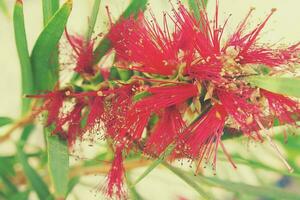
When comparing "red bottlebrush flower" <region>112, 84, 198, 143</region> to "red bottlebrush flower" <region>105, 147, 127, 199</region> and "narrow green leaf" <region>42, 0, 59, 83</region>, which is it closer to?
"red bottlebrush flower" <region>105, 147, 127, 199</region>

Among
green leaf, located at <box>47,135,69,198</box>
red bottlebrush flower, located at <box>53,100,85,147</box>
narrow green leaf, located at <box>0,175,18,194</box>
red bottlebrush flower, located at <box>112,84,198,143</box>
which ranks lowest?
narrow green leaf, located at <box>0,175,18,194</box>

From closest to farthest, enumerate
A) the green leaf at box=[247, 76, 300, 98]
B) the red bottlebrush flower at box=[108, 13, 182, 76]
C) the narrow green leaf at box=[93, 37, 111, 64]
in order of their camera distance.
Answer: the green leaf at box=[247, 76, 300, 98], the red bottlebrush flower at box=[108, 13, 182, 76], the narrow green leaf at box=[93, 37, 111, 64]

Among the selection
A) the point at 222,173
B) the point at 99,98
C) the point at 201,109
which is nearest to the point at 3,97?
the point at 222,173

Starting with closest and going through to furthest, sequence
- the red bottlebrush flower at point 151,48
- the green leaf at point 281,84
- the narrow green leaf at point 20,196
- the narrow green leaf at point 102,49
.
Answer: the green leaf at point 281,84 → the red bottlebrush flower at point 151,48 → the narrow green leaf at point 102,49 → the narrow green leaf at point 20,196

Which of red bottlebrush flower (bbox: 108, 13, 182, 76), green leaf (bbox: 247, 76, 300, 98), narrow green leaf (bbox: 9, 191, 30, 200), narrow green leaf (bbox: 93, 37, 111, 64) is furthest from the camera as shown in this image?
narrow green leaf (bbox: 9, 191, 30, 200)

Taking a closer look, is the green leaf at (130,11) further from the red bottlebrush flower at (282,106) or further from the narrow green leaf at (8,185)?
the narrow green leaf at (8,185)

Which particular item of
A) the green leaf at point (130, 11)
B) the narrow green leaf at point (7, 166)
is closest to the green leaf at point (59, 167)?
the green leaf at point (130, 11)

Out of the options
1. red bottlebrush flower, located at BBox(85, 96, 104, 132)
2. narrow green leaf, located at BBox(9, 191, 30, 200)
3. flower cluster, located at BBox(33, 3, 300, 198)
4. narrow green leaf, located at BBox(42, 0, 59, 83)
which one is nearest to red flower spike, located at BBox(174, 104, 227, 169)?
flower cluster, located at BBox(33, 3, 300, 198)

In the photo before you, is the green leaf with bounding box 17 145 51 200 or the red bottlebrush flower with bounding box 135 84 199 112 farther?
the green leaf with bounding box 17 145 51 200

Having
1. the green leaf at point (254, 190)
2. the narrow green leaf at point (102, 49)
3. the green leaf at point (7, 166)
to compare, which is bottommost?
the green leaf at point (7, 166)
